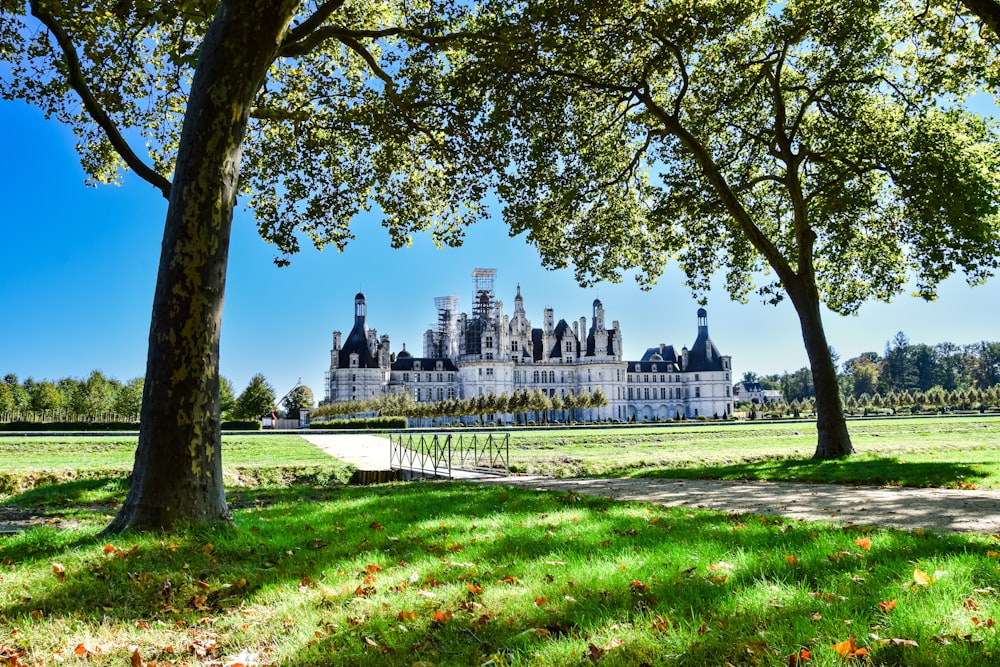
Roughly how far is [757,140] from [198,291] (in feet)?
47.4

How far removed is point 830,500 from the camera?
7.44 metres

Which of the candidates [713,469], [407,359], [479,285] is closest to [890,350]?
[479,285]

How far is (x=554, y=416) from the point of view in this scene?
87.2 metres

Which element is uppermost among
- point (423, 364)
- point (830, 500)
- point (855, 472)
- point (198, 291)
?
point (423, 364)

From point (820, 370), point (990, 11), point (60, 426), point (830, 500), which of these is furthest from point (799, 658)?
point (60, 426)

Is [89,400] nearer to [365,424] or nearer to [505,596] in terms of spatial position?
[365,424]

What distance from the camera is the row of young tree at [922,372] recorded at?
101 meters

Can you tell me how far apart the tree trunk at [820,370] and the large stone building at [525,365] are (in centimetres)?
7391

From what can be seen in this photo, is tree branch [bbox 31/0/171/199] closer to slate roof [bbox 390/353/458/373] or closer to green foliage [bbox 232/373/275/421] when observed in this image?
green foliage [bbox 232/373/275/421]

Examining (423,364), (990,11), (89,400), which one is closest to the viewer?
(990,11)

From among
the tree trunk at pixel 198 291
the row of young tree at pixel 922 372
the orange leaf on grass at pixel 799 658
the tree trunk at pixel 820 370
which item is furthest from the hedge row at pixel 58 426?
the row of young tree at pixel 922 372

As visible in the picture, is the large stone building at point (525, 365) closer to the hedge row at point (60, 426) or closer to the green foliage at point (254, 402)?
the green foliage at point (254, 402)

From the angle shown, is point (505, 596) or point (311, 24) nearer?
point (505, 596)

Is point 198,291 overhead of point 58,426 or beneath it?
overhead
